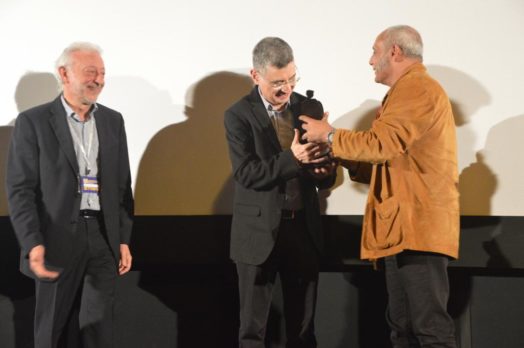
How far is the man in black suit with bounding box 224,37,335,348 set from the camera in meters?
2.55

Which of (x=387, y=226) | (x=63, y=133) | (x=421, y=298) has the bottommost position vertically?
(x=421, y=298)

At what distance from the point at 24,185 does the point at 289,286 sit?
3.81 feet

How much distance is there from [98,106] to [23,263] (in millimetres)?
747

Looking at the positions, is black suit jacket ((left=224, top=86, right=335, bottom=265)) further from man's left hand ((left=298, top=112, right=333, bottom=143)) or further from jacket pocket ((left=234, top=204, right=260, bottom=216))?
man's left hand ((left=298, top=112, right=333, bottom=143))

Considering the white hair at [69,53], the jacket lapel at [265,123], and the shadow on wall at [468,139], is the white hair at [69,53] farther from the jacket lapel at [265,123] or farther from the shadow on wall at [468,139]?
the shadow on wall at [468,139]

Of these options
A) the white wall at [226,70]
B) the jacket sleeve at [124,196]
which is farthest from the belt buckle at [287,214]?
the jacket sleeve at [124,196]

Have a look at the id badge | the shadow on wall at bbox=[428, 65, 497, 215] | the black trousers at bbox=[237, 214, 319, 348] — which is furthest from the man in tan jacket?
the id badge

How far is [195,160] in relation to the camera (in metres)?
3.16

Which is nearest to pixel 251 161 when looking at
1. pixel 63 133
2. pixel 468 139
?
pixel 63 133

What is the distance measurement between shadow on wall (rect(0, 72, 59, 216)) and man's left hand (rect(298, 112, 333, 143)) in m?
1.46

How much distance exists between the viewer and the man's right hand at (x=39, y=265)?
2455 millimetres

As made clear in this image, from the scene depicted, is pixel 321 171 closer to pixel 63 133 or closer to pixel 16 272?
pixel 63 133

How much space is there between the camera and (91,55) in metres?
2.67

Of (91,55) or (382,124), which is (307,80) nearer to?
(382,124)
